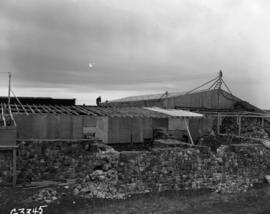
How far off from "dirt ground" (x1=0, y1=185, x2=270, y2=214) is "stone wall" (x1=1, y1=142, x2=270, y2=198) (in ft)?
1.94

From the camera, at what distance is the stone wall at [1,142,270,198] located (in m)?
11.4

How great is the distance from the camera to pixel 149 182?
11.9m

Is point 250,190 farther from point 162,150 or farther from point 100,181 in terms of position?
point 100,181

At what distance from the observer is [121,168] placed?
38.5 ft

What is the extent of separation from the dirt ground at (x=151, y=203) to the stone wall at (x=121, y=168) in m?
0.59

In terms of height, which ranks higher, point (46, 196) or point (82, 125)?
point (82, 125)

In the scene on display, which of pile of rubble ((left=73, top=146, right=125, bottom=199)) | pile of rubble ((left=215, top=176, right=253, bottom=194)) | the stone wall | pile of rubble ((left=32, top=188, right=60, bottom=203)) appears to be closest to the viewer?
pile of rubble ((left=32, top=188, right=60, bottom=203))

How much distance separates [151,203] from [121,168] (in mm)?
2082

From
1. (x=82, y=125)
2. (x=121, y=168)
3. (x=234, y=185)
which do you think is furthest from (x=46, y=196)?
(x=234, y=185)

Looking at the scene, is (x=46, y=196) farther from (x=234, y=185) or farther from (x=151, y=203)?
(x=234, y=185)

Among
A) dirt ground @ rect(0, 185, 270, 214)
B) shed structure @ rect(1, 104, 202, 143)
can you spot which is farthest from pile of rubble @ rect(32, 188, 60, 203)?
shed structure @ rect(1, 104, 202, 143)

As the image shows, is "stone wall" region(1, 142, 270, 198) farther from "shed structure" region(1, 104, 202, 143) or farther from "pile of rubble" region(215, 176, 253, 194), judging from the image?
"shed structure" region(1, 104, 202, 143)

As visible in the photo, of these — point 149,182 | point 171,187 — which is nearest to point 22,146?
point 149,182

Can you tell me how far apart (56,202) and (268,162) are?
10.6m
